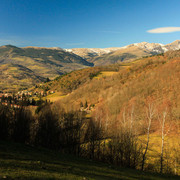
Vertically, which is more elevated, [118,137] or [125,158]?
[118,137]

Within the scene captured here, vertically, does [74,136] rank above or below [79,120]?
below

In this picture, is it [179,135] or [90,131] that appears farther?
[179,135]

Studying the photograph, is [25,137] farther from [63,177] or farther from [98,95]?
[98,95]

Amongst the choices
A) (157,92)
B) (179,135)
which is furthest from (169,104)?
(179,135)

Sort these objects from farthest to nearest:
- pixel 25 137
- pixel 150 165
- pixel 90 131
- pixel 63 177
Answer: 1. pixel 90 131
2. pixel 25 137
3. pixel 150 165
4. pixel 63 177

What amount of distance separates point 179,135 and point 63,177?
2582 inches

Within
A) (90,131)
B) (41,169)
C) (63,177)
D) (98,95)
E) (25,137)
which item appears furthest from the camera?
(98,95)

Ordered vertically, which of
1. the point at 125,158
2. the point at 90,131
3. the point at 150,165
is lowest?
the point at 150,165

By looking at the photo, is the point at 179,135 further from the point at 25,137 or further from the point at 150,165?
the point at 25,137

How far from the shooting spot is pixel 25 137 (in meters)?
52.2

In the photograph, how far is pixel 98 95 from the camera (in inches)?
7859

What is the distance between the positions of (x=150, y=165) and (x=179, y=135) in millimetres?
28942

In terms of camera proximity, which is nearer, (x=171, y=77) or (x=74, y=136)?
(x=74, y=136)

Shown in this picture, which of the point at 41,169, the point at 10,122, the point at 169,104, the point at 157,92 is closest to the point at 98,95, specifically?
the point at 157,92
